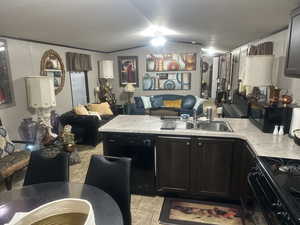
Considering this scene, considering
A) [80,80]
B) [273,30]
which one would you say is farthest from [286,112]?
[80,80]

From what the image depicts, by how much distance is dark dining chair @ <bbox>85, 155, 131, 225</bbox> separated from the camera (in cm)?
164

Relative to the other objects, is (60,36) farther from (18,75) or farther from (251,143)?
(251,143)

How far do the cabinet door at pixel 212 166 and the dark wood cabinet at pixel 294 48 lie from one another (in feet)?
3.08

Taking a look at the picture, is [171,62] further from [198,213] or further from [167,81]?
[198,213]

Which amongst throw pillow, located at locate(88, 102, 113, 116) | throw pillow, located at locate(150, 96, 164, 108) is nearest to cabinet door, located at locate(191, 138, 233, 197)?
throw pillow, located at locate(88, 102, 113, 116)

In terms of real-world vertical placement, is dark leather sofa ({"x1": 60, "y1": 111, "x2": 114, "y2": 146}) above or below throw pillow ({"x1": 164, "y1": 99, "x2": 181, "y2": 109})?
below

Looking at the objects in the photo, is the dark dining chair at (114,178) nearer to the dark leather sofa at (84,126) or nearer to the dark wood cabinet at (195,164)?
the dark wood cabinet at (195,164)

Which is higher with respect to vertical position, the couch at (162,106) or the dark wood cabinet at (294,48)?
the dark wood cabinet at (294,48)

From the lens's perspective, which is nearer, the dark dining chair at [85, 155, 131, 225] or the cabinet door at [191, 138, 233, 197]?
the dark dining chair at [85, 155, 131, 225]

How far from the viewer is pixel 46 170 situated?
1860 millimetres

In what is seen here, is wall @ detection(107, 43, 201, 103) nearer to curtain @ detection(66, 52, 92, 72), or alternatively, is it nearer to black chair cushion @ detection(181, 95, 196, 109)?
black chair cushion @ detection(181, 95, 196, 109)

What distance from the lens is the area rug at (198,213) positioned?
2.27 meters

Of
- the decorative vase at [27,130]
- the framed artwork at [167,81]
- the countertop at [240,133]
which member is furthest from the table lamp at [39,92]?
the framed artwork at [167,81]

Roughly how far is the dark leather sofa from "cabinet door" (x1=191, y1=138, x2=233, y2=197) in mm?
2728
